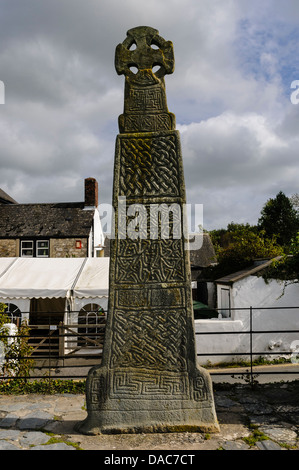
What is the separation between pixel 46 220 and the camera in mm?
20469

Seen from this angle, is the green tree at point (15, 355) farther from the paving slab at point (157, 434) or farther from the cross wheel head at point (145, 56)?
the cross wheel head at point (145, 56)

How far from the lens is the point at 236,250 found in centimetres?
1664

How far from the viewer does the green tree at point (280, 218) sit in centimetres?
3130

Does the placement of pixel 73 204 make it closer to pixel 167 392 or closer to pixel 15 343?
pixel 15 343

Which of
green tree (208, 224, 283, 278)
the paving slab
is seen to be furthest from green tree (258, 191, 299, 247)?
the paving slab

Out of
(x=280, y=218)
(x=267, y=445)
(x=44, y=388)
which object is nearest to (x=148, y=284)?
(x=267, y=445)

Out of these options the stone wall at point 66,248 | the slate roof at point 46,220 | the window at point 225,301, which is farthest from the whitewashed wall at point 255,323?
the slate roof at point 46,220

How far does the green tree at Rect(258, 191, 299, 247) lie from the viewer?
1232 inches

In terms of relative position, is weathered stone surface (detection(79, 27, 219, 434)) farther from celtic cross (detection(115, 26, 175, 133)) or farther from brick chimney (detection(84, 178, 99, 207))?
brick chimney (detection(84, 178, 99, 207))

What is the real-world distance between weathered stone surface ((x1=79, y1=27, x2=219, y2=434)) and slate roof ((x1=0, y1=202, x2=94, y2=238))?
15.1 m

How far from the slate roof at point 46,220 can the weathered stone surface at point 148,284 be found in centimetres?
1510

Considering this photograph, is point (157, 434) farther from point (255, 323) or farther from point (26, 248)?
point (26, 248)

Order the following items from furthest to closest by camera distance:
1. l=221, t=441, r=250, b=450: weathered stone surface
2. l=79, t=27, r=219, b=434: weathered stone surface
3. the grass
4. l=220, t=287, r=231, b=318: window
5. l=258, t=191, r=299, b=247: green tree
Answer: l=258, t=191, r=299, b=247: green tree < l=220, t=287, r=231, b=318: window < the grass < l=79, t=27, r=219, b=434: weathered stone surface < l=221, t=441, r=250, b=450: weathered stone surface

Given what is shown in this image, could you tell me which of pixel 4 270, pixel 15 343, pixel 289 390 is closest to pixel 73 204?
pixel 4 270
